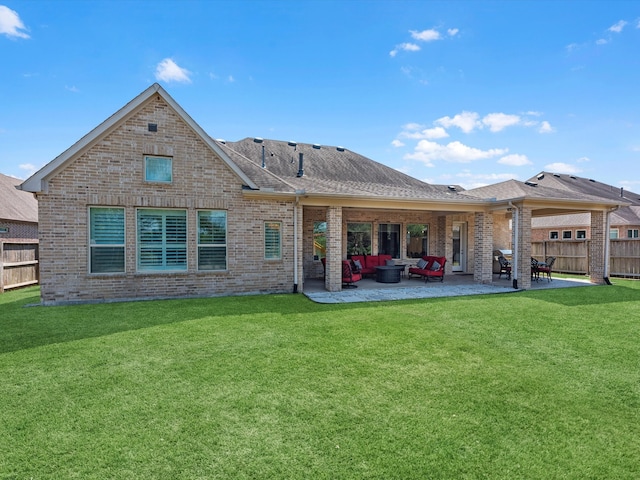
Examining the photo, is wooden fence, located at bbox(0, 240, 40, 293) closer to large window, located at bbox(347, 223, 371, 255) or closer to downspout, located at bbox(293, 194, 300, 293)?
downspout, located at bbox(293, 194, 300, 293)

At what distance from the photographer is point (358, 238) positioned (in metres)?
15.4

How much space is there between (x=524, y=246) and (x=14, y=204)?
77.3 feet

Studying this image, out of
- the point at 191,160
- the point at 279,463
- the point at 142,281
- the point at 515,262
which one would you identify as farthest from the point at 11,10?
the point at 515,262

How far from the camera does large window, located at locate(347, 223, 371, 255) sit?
50.1 feet

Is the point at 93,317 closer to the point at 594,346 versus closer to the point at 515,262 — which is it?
the point at 594,346

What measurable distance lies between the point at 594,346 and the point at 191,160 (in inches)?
422

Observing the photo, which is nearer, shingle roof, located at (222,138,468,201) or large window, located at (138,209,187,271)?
large window, located at (138,209,187,271)

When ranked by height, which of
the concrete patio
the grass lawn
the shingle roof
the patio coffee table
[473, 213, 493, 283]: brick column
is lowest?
the concrete patio

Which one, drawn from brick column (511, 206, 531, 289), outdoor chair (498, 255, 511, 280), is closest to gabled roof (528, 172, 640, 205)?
outdoor chair (498, 255, 511, 280)

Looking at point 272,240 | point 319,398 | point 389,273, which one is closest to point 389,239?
point 389,273

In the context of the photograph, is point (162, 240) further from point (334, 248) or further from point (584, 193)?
point (584, 193)

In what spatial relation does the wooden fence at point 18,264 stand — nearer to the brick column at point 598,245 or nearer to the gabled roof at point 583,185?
the brick column at point 598,245

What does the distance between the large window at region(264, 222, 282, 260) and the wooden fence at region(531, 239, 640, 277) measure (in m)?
15.8

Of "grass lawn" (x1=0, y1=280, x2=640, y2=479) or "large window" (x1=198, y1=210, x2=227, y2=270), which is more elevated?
"large window" (x1=198, y1=210, x2=227, y2=270)
